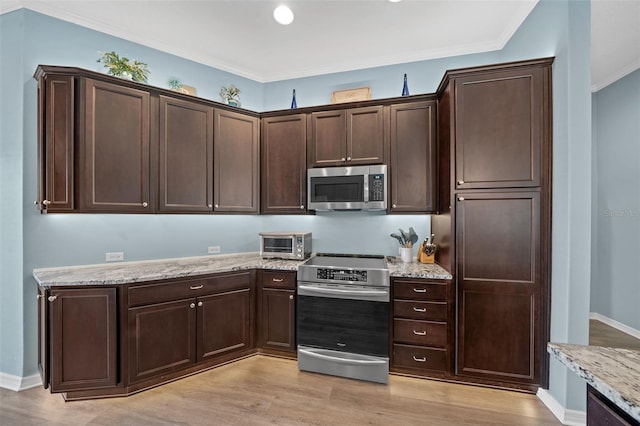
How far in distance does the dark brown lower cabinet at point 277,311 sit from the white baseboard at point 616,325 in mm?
3280

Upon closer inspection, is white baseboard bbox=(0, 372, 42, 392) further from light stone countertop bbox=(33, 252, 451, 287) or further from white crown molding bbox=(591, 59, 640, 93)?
white crown molding bbox=(591, 59, 640, 93)

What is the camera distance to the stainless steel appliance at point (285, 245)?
320cm

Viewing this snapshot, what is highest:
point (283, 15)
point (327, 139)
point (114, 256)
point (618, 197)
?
point (283, 15)

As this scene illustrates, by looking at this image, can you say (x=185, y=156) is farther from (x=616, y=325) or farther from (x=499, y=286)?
(x=616, y=325)

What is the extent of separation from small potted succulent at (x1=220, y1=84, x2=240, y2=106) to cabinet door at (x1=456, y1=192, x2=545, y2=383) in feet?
8.71

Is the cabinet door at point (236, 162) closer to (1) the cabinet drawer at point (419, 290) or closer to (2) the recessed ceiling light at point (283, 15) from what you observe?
(2) the recessed ceiling light at point (283, 15)

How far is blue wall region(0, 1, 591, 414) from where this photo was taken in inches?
79.4

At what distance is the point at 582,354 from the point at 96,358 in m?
2.97

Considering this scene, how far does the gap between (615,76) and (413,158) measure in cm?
225

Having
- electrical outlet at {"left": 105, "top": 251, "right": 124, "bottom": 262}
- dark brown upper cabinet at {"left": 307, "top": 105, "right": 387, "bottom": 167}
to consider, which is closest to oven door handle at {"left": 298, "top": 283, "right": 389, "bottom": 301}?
dark brown upper cabinet at {"left": 307, "top": 105, "right": 387, "bottom": 167}

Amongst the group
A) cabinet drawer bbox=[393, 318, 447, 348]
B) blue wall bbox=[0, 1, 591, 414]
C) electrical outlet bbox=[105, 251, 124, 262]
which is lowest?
cabinet drawer bbox=[393, 318, 447, 348]

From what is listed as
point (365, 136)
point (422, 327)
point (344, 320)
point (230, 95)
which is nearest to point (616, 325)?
point (422, 327)

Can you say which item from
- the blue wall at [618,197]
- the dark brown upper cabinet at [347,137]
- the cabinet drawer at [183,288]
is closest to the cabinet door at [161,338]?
the cabinet drawer at [183,288]

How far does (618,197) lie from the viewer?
2961 millimetres
